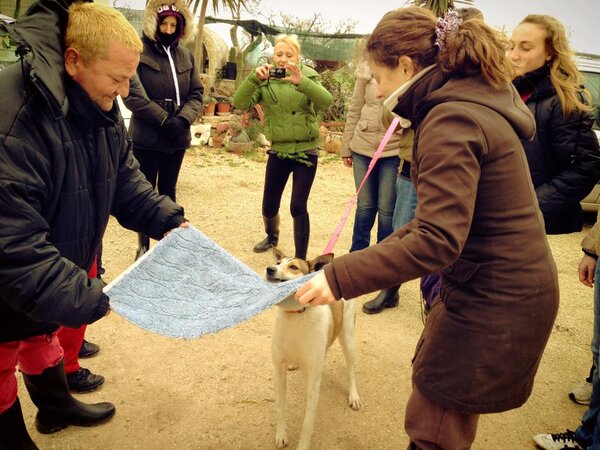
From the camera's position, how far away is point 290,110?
4.71 metres

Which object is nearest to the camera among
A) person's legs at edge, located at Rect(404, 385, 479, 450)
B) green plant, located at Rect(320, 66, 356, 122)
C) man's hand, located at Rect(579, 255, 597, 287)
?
person's legs at edge, located at Rect(404, 385, 479, 450)

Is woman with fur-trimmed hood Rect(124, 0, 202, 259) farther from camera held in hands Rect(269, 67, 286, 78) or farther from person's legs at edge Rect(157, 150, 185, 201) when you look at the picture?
camera held in hands Rect(269, 67, 286, 78)

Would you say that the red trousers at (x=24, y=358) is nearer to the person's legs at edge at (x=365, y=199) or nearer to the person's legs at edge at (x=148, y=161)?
the person's legs at edge at (x=148, y=161)

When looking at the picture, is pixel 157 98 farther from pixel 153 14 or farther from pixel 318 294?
pixel 318 294

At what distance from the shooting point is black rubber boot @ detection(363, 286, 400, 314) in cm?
448

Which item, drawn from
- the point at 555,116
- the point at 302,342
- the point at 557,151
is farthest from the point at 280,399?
the point at 555,116

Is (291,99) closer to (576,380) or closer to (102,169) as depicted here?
(102,169)

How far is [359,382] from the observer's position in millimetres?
3541

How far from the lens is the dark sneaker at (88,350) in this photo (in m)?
3.50

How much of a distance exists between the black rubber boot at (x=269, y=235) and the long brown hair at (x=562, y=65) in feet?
10.5

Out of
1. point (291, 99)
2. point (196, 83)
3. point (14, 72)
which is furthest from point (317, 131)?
point (14, 72)

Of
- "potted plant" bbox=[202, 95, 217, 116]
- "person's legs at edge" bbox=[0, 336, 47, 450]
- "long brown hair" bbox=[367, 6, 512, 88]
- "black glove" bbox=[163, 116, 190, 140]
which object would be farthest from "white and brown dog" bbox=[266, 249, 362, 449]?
"potted plant" bbox=[202, 95, 217, 116]

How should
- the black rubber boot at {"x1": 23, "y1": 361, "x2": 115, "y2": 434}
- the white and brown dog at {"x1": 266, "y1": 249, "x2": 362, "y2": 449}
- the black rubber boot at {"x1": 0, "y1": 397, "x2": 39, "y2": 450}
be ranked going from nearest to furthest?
the black rubber boot at {"x1": 0, "y1": 397, "x2": 39, "y2": 450} → the black rubber boot at {"x1": 23, "y1": 361, "x2": 115, "y2": 434} → the white and brown dog at {"x1": 266, "y1": 249, "x2": 362, "y2": 449}

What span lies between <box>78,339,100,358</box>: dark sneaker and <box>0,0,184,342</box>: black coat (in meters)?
1.41
